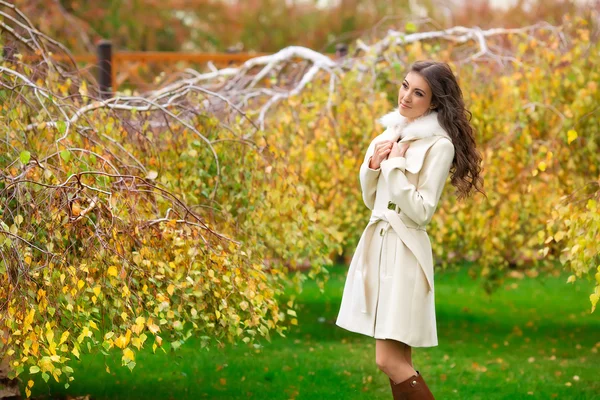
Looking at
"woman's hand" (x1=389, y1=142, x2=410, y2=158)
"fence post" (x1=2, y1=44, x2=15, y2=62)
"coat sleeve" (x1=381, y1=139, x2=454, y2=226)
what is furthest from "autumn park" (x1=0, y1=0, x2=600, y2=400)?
"woman's hand" (x1=389, y1=142, x2=410, y2=158)

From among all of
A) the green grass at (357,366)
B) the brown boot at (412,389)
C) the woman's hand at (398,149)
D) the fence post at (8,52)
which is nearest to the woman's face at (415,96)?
the woman's hand at (398,149)

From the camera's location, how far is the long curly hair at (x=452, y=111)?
3104mm

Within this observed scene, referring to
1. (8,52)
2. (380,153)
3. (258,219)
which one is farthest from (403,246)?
(8,52)

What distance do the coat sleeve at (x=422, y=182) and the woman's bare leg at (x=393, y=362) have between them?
420 millimetres

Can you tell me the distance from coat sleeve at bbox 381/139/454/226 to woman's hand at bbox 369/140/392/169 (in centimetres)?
5

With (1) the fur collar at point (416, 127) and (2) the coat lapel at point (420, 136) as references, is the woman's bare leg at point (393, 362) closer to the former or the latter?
(2) the coat lapel at point (420, 136)

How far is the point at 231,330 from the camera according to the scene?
3.52m

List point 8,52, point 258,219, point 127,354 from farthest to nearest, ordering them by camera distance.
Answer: point 258,219 → point 8,52 → point 127,354

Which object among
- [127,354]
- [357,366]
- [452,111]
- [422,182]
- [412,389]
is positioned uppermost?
[452,111]

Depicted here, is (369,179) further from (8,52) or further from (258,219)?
(8,52)

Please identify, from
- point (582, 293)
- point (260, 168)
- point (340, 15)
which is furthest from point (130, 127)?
point (340, 15)

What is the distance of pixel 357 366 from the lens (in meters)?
5.39

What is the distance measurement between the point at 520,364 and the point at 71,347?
3169mm

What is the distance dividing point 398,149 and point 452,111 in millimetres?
227
